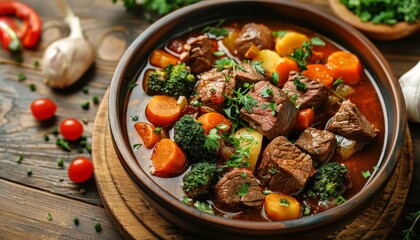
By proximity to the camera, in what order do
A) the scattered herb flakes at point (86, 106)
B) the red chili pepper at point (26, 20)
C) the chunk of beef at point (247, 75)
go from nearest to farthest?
1. the chunk of beef at point (247, 75)
2. the scattered herb flakes at point (86, 106)
3. the red chili pepper at point (26, 20)

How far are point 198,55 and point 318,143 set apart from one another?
1.08 m

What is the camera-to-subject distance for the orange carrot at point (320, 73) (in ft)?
12.9

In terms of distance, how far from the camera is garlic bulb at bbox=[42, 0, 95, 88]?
4613mm

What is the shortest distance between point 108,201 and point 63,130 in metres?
0.85

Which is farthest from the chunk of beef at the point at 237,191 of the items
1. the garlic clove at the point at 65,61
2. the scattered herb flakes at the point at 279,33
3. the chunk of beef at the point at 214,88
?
the garlic clove at the point at 65,61

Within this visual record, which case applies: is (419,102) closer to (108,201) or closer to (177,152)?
(177,152)

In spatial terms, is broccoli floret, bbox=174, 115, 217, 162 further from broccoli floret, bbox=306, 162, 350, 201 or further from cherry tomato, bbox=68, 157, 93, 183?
cherry tomato, bbox=68, 157, 93, 183

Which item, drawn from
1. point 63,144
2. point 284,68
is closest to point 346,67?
point 284,68

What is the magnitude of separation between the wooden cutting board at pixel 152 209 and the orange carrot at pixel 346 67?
1.97 feet

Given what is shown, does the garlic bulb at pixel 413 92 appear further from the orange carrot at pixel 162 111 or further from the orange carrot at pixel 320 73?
the orange carrot at pixel 162 111

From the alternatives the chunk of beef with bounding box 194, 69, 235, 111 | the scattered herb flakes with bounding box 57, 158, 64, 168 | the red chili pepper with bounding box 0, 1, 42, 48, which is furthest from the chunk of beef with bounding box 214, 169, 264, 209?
the red chili pepper with bounding box 0, 1, 42, 48

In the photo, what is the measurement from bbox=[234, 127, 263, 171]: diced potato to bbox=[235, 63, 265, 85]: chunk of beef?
14.3 inches

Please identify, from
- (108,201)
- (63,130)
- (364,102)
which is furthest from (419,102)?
(63,130)

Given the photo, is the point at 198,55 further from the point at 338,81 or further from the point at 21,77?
the point at 21,77
